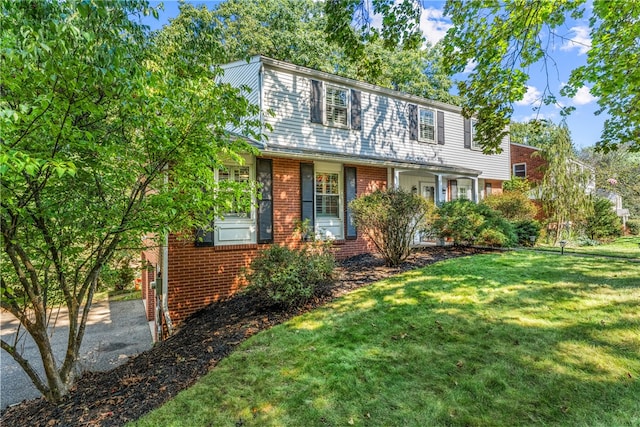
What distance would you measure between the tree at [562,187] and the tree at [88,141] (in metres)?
16.4

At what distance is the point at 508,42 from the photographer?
655 centimetres

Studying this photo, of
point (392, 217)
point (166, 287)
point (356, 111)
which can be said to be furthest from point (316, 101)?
point (166, 287)

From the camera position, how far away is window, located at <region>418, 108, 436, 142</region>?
12.5 m

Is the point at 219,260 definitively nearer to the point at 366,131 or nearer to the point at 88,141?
the point at 88,141

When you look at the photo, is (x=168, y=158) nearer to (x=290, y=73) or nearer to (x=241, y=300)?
(x=241, y=300)

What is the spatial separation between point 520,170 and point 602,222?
5.84m

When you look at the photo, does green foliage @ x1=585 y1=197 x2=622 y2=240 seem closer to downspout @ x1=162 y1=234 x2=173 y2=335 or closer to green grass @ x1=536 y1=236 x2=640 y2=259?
green grass @ x1=536 y1=236 x2=640 y2=259

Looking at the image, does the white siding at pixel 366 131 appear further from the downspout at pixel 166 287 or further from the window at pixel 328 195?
the downspout at pixel 166 287

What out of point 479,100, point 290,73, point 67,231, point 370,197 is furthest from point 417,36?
point 67,231

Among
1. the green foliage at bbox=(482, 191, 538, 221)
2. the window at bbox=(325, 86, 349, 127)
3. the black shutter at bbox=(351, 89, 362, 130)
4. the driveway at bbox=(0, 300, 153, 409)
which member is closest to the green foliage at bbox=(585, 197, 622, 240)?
the green foliage at bbox=(482, 191, 538, 221)

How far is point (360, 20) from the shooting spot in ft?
20.2

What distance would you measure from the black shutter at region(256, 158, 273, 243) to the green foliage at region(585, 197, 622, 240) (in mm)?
18074

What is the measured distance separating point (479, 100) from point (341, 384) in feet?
22.3

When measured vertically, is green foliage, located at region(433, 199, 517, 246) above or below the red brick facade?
below
